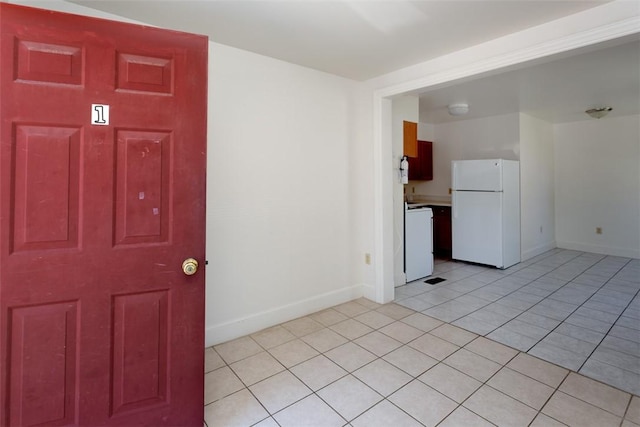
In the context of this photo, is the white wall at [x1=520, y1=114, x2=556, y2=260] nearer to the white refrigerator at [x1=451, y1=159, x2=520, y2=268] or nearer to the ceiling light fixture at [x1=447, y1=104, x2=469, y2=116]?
the white refrigerator at [x1=451, y1=159, x2=520, y2=268]

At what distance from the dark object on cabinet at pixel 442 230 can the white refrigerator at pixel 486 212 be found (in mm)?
262

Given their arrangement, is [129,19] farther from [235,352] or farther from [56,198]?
[235,352]

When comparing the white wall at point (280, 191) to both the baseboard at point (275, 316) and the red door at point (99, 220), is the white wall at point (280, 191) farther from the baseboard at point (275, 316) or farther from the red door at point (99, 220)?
the red door at point (99, 220)

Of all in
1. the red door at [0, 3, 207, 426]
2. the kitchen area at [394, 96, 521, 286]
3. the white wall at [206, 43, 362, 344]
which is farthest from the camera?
the kitchen area at [394, 96, 521, 286]

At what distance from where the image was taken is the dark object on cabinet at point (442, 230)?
17.1 ft

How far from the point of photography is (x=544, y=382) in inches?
77.7

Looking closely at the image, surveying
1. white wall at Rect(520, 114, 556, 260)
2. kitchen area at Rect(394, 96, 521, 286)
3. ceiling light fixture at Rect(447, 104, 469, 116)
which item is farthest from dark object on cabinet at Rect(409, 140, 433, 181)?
white wall at Rect(520, 114, 556, 260)

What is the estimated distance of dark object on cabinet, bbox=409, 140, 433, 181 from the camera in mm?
5421

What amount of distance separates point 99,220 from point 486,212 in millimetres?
4674

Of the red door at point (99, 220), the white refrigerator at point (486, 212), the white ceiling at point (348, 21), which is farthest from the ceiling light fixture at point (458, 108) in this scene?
the red door at point (99, 220)

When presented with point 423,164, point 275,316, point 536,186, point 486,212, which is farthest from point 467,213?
point 275,316

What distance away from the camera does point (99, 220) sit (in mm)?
1370

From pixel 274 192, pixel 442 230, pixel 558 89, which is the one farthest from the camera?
pixel 442 230

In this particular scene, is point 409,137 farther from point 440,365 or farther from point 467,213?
point 440,365
